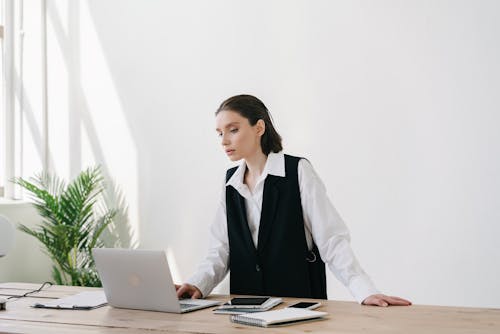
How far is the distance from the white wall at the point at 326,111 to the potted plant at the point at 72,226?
10.7 inches

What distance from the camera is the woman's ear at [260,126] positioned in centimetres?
311

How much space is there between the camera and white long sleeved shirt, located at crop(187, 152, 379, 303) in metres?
2.90

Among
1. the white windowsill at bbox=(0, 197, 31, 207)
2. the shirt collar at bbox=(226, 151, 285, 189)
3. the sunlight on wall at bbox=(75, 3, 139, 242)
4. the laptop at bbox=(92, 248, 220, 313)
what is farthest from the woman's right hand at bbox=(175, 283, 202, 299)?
the white windowsill at bbox=(0, 197, 31, 207)

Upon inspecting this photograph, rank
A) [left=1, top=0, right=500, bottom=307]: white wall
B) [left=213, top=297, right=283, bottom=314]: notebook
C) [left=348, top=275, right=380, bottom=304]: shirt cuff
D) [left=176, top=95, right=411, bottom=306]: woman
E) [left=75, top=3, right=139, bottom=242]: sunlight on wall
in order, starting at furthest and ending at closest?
[left=75, top=3, right=139, bottom=242]: sunlight on wall → [left=1, top=0, right=500, bottom=307]: white wall → [left=176, top=95, right=411, bottom=306]: woman → [left=348, top=275, right=380, bottom=304]: shirt cuff → [left=213, top=297, right=283, bottom=314]: notebook

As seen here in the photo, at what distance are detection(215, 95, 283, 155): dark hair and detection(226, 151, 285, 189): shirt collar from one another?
0.04 m

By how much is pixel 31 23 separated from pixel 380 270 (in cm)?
364

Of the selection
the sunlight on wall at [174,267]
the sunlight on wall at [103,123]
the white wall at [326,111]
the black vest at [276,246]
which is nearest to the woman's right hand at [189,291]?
the black vest at [276,246]

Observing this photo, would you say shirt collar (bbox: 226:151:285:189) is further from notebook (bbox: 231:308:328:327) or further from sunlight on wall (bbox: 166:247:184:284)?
sunlight on wall (bbox: 166:247:184:284)

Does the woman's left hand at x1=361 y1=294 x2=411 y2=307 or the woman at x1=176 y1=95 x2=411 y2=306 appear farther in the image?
the woman at x1=176 y1=95 x2=411 y2=306

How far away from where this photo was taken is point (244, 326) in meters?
2.28

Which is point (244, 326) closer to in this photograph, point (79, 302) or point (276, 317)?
point (276, 317)

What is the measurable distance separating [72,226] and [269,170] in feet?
9.48

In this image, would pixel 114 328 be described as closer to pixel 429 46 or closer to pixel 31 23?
pixel 429 46

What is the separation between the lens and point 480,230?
4340 millimetres
